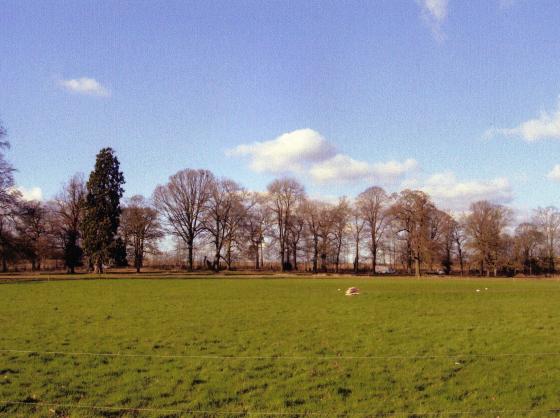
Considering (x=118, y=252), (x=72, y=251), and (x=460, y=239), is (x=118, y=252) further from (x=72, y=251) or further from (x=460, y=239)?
(x=460, y=239)

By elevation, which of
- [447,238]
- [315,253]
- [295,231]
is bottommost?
[315,253]

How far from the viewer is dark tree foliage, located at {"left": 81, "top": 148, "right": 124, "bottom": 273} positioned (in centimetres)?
6506

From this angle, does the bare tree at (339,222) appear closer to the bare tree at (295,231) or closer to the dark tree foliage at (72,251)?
the bare tree at (295,231)

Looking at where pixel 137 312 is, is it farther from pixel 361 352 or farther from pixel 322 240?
pixel 322 240

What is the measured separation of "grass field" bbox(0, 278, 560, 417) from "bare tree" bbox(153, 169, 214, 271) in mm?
60853

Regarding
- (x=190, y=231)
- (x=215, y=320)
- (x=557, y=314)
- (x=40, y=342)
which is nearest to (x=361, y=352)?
(x=215, y=320)

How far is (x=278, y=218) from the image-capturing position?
289 ft

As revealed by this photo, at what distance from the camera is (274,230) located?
88250 millimetres

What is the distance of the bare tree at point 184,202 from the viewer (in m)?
80.9

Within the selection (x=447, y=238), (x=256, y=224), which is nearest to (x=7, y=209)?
(x=256, y=224)

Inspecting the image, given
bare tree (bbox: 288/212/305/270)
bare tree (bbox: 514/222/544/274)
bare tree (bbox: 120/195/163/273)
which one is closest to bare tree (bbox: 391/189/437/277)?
bare tree (bbox: 288/212/305/270)

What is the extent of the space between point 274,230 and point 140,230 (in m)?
24.2

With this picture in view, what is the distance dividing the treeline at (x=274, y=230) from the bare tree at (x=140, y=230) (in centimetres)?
17

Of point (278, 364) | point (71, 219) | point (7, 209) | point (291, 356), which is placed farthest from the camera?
point (71, 219)
